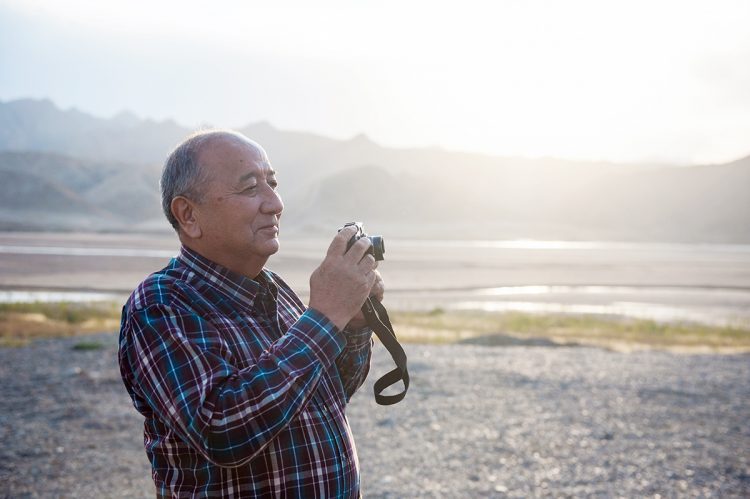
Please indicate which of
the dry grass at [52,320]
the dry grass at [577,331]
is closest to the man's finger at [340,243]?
the dry grass at [52,320]

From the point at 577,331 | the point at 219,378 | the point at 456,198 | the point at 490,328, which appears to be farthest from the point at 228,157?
the point at 456,198

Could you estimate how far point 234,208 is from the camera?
5.80 ft

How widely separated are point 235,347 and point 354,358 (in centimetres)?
47

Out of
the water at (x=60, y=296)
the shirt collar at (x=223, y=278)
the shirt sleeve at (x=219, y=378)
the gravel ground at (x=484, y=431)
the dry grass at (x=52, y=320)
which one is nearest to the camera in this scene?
the shirt sleeve at (x=219, y=378)

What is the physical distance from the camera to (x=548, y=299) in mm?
30000

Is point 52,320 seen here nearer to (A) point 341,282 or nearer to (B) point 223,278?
(B) point 223,278

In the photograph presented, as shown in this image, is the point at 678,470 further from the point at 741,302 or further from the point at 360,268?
→ the point at 741,302

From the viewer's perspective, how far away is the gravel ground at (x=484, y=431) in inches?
226

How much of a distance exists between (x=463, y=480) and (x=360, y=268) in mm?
4635

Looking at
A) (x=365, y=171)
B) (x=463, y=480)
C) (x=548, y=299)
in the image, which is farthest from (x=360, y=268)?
(x=365, y=171)

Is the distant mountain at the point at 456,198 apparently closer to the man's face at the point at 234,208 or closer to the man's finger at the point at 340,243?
the man's face at the point at 234,208

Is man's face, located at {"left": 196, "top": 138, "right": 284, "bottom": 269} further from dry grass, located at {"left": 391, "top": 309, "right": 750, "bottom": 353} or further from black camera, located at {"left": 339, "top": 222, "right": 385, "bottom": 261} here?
dry grass, located at {"left": 391, "top": 309, "right": 750, "bottom": 353}

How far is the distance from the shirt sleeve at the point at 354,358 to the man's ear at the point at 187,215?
533 mm

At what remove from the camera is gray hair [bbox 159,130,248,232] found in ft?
5.85
